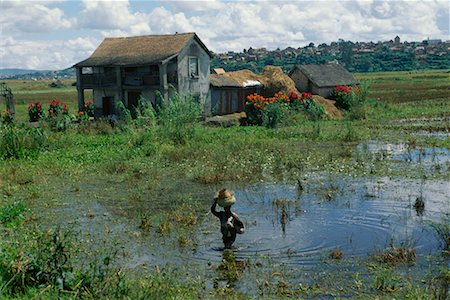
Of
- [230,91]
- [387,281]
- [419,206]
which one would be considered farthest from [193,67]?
[387,281]

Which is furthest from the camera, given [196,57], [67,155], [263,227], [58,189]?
[196,57]

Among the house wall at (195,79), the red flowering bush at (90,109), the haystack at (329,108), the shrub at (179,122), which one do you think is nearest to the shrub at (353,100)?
the haystack at (329,108)

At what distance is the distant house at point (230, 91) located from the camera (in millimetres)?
33781

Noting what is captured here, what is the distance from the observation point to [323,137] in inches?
946

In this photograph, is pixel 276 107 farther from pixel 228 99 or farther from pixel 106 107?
pixel 106 107

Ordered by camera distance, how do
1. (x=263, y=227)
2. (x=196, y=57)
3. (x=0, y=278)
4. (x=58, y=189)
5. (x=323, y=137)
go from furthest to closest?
(x=196, y=57)
(x=323, y=137)
(x=58, y=189)
(x=263, y=227)
(x=0, y=278)

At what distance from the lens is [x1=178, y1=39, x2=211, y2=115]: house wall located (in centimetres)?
3150

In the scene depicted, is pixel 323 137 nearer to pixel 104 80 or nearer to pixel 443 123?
pixel 443 123

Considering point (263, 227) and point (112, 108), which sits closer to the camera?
point (263, 227)

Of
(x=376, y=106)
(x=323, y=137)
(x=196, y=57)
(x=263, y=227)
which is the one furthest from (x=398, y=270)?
(x=376, y=106)

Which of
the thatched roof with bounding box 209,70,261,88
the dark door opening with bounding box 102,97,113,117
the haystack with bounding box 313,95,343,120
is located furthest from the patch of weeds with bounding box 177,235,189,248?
the haystack with bounding box 313,95,343,120

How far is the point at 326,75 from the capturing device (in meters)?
39.9

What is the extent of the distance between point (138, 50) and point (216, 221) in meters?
22.5

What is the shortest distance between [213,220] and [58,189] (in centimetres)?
532
